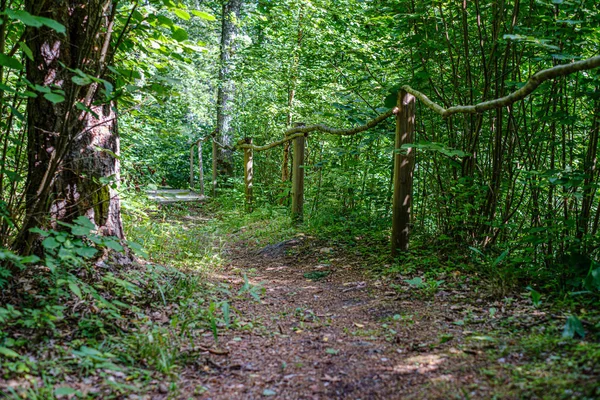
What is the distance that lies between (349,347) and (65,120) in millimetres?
2210

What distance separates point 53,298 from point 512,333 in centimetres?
263

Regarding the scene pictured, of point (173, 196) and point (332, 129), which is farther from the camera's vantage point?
point (173, 196)

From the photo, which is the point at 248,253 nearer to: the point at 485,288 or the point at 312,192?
the point at 312,192

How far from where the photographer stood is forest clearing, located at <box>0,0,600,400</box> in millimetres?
2053

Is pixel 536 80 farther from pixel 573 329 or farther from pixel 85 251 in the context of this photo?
pixel 85 251

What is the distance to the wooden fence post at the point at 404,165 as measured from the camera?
4.14 meters

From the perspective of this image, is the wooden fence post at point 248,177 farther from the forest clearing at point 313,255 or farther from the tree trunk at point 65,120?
the tree trunk at point 65,120

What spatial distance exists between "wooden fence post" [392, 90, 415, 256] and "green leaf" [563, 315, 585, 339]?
213 cm

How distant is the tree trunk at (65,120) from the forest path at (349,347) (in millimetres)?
1382

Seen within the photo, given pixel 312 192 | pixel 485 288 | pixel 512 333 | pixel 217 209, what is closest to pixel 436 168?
pixel 485 288

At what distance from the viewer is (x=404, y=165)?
4.13 metres

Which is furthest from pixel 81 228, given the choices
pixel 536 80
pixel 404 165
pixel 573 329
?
pixel 404 165

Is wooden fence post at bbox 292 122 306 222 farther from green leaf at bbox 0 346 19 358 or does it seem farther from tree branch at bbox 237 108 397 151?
green leaf at bbox 0 346 19 358

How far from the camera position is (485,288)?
127 inches
